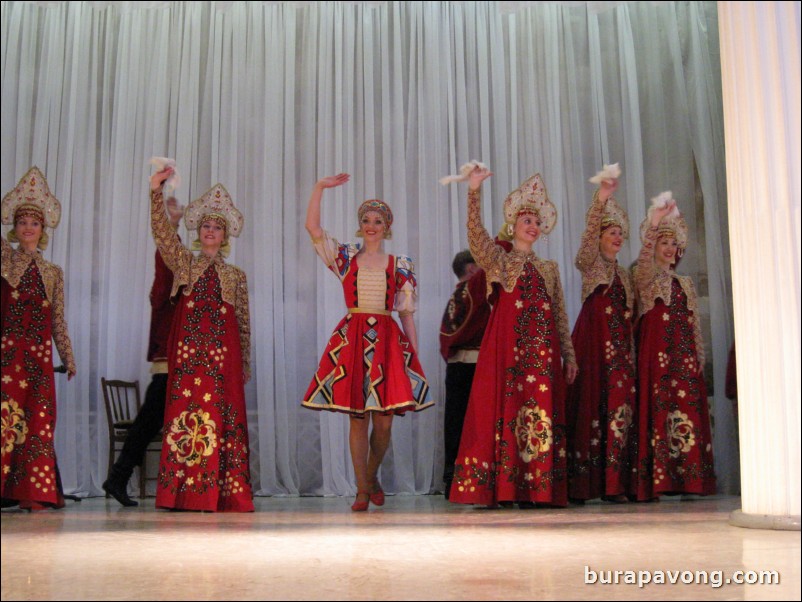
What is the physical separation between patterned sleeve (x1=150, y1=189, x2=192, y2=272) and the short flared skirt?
31.2 inches

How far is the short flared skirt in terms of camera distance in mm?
4258

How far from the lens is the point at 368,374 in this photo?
14.1ft

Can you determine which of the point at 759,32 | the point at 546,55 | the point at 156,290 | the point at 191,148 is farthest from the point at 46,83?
the point at 759,32

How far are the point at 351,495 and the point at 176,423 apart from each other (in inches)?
55.7

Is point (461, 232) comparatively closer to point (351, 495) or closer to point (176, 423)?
point (351, 495)

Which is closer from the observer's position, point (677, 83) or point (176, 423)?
point (176, 423)

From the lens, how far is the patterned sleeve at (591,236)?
4.59m

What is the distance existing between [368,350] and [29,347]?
4.75 feet

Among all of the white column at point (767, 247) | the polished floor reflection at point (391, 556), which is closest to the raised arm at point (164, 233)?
the polished floor reflection at point (391, 556)

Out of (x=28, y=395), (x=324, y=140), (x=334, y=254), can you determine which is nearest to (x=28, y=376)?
(x=28, y=395)

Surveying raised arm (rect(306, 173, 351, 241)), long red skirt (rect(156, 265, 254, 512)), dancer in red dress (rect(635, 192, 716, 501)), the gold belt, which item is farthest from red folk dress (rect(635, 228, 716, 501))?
long red skirt (rect(156, 265, 254, 512))

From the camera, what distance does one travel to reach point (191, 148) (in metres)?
5.73

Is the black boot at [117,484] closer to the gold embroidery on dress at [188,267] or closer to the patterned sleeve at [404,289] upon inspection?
the gold embroidery on dress at [188,267]

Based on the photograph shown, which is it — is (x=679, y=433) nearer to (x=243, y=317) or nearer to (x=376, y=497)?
(x=376, y=497)
